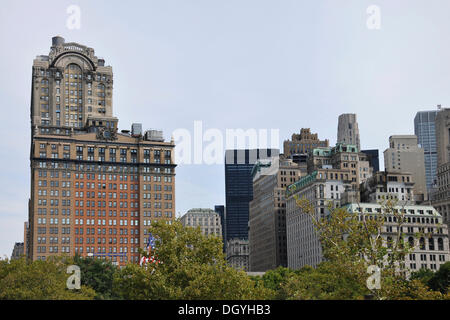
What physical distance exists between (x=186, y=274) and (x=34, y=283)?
2552 centimetres

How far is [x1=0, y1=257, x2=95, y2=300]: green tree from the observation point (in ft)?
218

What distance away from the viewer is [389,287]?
3697 centimetres

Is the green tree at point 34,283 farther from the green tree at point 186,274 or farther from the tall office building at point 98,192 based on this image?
the tall office building at point 98,192

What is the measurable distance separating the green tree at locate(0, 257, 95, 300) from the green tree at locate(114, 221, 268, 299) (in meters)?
10.3

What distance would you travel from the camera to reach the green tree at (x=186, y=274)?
51156 millimetres

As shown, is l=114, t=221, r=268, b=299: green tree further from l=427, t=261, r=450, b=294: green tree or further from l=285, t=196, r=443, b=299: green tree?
l=427, t=261, r=450, b=294: green tree

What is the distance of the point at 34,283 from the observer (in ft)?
233

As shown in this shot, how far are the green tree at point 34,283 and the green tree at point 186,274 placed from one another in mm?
10253

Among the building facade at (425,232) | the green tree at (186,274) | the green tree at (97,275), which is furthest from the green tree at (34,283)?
the building facade at (425,232)

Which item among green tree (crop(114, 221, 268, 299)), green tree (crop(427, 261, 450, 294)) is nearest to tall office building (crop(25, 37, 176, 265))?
green tree (crop(427, 261, 450, 294))

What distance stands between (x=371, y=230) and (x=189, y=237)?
21203mm

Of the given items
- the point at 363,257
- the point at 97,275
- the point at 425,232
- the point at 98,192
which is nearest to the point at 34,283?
the point at 363,257

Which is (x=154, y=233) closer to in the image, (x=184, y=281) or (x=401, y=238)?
(x=184, y=281)
